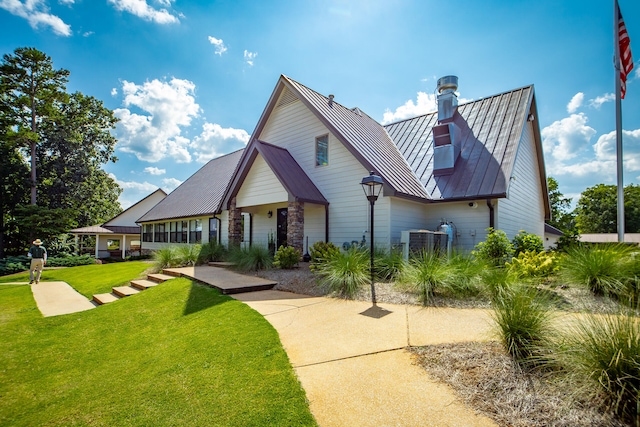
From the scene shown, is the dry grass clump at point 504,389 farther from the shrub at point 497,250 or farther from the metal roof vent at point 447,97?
the metal roof vent at point 447,97

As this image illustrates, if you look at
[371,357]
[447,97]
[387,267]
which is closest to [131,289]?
[387,267]

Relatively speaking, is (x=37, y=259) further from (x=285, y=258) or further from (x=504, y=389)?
(x=504, y=389)

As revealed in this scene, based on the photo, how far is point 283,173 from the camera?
11.5 metres

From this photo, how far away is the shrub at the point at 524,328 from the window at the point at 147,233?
27318 millimetres

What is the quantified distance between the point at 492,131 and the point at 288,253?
30.3 feet

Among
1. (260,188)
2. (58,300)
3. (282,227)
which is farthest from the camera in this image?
(282,227)

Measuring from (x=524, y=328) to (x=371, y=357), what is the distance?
168 centimetres

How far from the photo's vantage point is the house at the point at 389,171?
10617 mm

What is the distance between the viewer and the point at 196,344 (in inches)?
186

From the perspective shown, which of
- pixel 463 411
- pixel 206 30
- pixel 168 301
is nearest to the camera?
pixel 463 411

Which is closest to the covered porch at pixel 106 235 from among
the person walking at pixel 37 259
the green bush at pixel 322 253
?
the person walking at pixel 37 259

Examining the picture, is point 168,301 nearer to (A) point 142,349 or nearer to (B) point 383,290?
(A) point 142,349

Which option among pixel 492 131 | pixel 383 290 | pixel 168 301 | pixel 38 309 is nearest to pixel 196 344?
pixel 168 301

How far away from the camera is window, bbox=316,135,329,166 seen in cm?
1248
